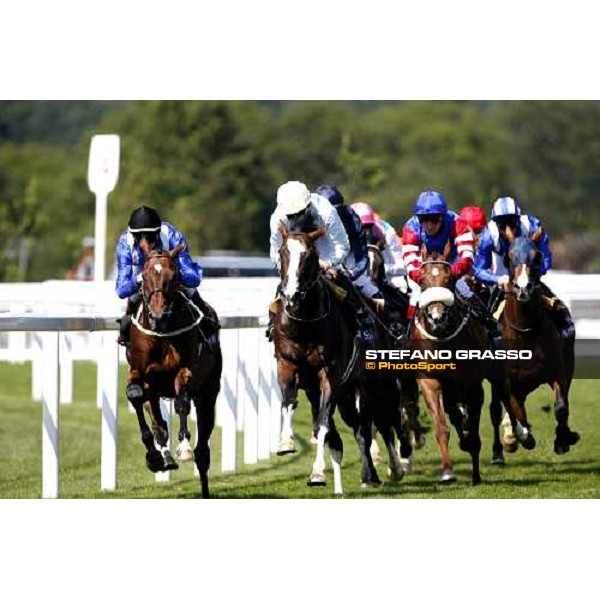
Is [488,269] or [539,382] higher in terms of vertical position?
[488,269]

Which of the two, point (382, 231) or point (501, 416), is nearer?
point (501, 416)

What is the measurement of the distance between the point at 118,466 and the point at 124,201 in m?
26.8

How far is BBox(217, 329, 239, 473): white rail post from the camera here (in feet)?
38.9

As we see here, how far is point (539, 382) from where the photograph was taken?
1091 cm

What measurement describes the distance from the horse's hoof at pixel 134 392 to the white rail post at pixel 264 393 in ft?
6.60

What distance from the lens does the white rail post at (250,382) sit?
39.8ft

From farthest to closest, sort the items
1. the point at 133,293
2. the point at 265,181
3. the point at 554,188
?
the point at 554,188 < the point at 265,181 < the point at 133,293

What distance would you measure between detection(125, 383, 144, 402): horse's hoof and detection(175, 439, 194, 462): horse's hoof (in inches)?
14.1

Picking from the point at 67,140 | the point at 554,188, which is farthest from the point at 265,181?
the point at 67,140

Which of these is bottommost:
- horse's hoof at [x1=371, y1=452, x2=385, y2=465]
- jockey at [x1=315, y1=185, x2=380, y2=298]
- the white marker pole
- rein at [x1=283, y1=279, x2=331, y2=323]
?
horse's hoof at [x1=371, y1=452, x2=385, y2=465]

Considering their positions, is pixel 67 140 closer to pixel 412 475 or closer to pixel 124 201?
pixel 124 201

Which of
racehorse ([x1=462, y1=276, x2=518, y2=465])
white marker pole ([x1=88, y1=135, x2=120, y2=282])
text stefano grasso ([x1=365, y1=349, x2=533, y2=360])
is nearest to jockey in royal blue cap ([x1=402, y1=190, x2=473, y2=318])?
racehorse ([x1=462, y1=276, x2=518, y2=465])

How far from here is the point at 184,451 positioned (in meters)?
10.4

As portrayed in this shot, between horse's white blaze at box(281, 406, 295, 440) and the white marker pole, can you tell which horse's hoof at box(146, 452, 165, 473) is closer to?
horse's white blaze at box(281, 406, 295, 440)
